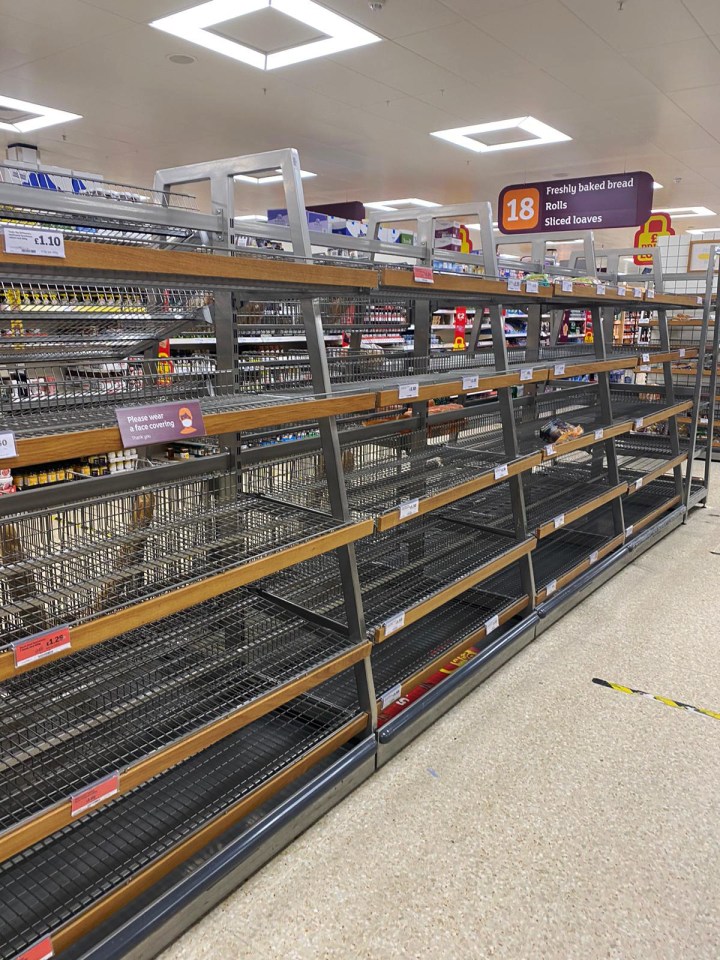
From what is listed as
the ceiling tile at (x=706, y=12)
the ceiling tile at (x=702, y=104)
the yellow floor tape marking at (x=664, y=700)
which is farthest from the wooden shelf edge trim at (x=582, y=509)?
the ceiling tile at (x=702, y=104)

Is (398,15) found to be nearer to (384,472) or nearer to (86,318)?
(384,472)

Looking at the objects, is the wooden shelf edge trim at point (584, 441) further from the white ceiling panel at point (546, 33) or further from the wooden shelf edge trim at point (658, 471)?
the white ceiling panel at point (546, 33)

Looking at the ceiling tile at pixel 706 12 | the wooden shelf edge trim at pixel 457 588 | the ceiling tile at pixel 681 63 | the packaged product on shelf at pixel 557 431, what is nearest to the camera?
the wooden shelf edge trim at pixel 457 588

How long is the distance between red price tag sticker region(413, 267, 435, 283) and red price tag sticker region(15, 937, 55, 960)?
2040 mm

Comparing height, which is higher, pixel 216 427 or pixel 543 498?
pixel 216 427

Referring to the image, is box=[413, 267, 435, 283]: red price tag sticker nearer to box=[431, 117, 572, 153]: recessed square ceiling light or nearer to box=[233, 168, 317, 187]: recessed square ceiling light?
box=[431, 117, 572, 153]: recessed square ceiling light

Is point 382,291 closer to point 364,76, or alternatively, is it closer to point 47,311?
point 47,311

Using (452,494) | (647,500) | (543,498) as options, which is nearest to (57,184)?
(452,494)

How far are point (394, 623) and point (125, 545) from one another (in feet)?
3.13

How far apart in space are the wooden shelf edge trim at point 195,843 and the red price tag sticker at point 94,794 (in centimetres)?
27

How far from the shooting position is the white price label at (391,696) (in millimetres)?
2449

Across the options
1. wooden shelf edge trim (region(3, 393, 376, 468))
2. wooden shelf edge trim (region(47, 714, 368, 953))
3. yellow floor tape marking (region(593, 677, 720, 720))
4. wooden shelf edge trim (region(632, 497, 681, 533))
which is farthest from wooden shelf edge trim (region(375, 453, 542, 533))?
wooden shelf edge trim (region(632, 497, 681, 533))

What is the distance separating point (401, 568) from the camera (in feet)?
10.4

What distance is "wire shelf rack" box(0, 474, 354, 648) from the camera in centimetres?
194
